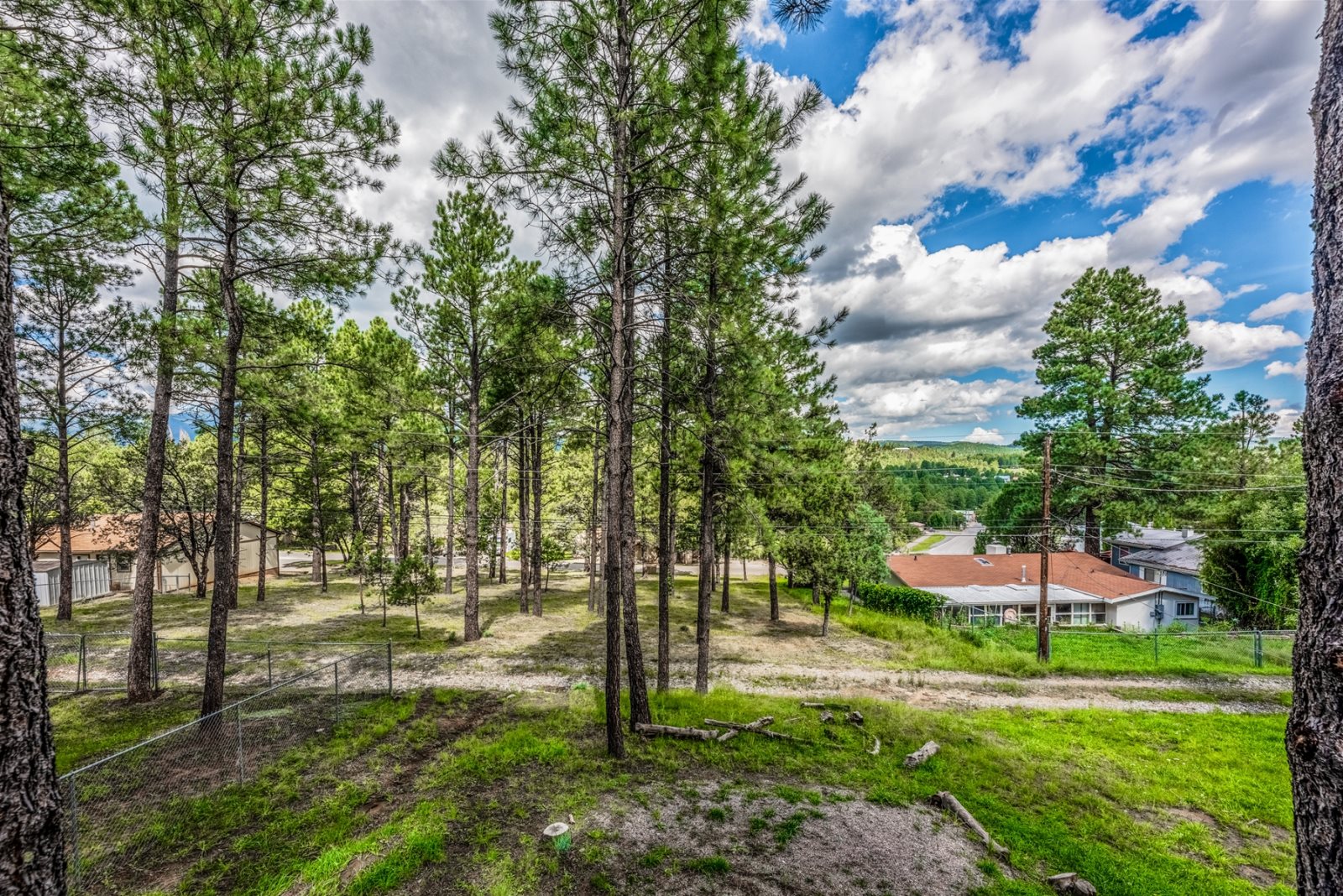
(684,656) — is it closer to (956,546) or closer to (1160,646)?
(1160,646)

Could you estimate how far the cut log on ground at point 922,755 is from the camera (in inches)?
296

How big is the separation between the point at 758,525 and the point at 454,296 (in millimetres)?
10664

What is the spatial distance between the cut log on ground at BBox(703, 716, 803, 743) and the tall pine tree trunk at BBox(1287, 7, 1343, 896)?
6.87 metres

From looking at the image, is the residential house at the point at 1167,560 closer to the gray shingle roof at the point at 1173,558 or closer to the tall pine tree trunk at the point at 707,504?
the gray shingle roof at the point at 1173,558

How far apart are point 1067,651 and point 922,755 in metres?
13.3

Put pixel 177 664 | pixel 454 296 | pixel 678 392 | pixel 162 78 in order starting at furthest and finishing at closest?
pixel 454 296 < pixel 177 664 < pixel 678 392 < pixel 162 78

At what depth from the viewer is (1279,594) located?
1744 centimetres

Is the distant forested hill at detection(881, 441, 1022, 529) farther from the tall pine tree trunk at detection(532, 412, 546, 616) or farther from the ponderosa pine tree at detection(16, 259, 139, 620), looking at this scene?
the ponderosa pine tree at detection(16, 259, 139, 620)

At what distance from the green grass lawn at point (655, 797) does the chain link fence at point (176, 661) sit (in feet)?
13.8

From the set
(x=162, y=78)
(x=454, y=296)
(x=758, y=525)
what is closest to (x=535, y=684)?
(x=758, y=525)

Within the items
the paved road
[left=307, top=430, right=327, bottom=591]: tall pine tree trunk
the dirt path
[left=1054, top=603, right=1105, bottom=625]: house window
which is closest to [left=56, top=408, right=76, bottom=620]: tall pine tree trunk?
[left=307, top=430, right=327, bottom=591]: tall pine tree trunk

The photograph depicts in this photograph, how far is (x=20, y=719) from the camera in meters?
1.89

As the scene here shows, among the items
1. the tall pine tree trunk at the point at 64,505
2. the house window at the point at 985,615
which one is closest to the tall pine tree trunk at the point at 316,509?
the tall pine tree trunk at the point at 64,505

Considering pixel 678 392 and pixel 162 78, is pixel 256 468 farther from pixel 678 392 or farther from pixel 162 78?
pixel 678 392
